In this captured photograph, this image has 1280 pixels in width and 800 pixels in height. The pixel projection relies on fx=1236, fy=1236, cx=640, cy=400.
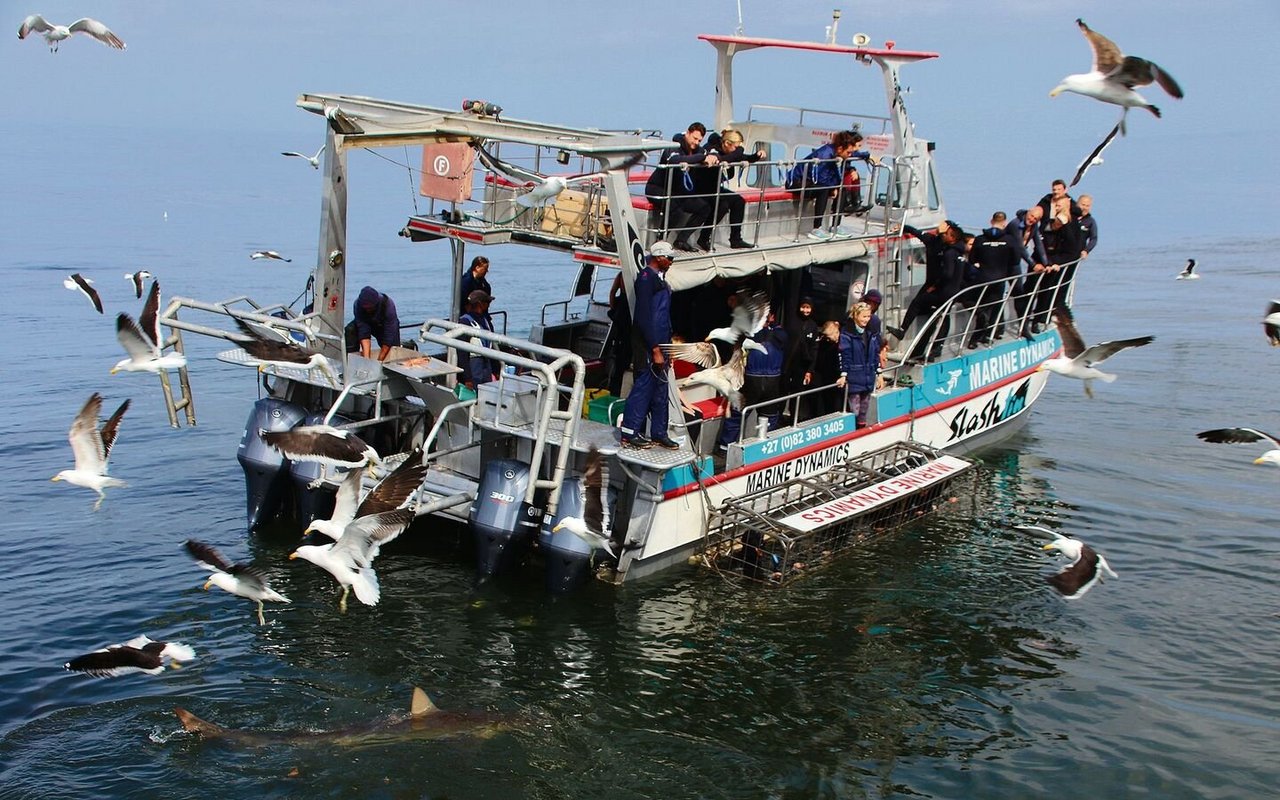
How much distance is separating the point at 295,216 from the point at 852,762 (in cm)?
4579

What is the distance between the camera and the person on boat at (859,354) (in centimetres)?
1423

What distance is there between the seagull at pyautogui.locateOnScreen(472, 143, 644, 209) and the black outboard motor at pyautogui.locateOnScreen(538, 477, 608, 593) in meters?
2.96

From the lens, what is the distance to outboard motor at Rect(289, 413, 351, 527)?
42.7ft

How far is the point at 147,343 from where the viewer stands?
11.9 m

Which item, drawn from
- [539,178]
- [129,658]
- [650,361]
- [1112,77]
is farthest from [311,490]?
[1112,77]

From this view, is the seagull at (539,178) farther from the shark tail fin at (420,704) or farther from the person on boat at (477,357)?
the shark tail fin at (420,704)

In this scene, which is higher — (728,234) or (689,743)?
(728,234)

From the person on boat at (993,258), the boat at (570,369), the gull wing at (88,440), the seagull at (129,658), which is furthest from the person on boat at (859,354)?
the gull wing at (88,440)

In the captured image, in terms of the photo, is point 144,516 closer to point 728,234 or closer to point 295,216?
point 728,234

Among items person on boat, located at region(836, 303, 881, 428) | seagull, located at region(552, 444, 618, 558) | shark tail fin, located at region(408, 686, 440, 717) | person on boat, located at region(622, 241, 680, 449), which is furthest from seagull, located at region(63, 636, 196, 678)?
person on boat, located at region(836, 303, 881, 428)

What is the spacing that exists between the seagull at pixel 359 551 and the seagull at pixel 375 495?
2.9 inches

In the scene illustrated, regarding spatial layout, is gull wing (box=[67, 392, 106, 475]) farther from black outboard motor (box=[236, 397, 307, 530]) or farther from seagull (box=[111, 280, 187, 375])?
black outboard motor (box=[236, 397, 307, 530])

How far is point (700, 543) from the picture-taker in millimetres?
13203

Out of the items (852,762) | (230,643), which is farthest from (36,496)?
(852,762)
